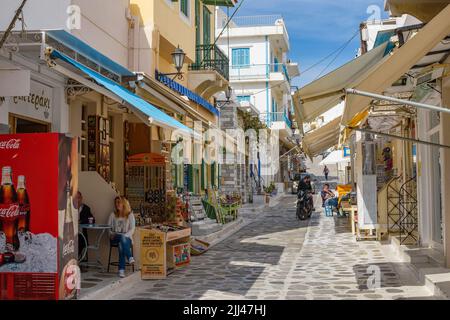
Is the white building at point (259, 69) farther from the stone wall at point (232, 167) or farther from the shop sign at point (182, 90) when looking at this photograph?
the shop sign at point (182, 90)

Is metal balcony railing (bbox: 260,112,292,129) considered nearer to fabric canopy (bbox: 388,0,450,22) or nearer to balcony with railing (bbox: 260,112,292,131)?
balcony with railing (bbox: 260,112,292,131)

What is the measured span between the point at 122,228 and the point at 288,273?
3030 millimetres

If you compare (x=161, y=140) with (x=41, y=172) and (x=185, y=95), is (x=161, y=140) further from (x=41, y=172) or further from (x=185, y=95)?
(x=41, y=172)

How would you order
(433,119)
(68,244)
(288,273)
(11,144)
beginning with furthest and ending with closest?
(433,119)
(288,273)
(68,244)
(11,144)

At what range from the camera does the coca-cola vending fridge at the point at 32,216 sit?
677 cm

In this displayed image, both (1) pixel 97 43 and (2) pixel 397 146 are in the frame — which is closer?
(1) pixel 97 43

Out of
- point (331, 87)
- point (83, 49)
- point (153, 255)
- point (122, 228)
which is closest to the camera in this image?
point (331, 87)

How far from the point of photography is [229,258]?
470 inches

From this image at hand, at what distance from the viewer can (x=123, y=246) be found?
30.1 ft

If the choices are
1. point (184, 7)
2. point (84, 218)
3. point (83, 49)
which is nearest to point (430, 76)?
point (83, 49)

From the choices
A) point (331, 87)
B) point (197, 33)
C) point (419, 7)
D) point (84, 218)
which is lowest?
point (84, 218)

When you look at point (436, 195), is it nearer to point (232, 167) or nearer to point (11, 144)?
point (11, 144)
